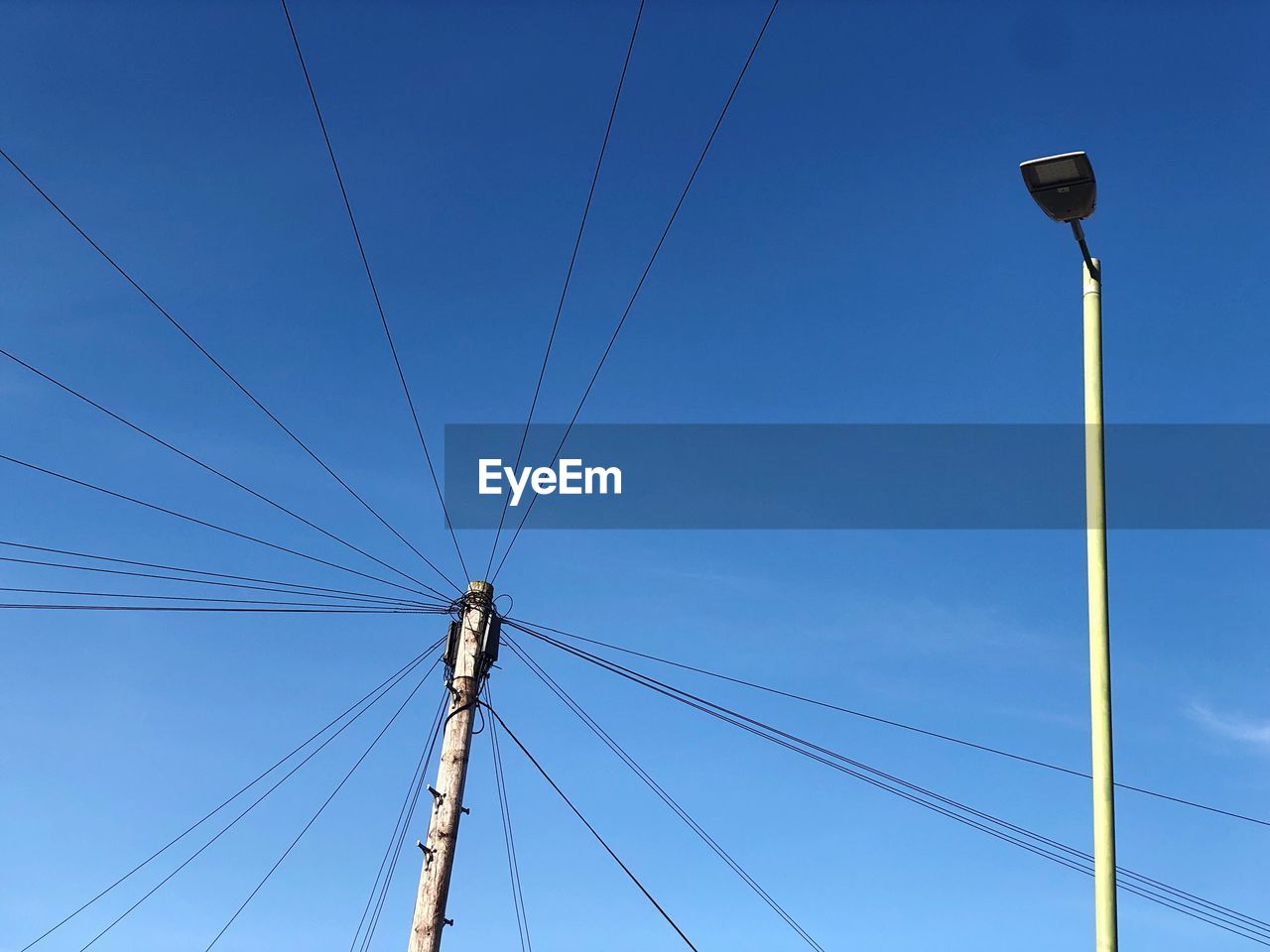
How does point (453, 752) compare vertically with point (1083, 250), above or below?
below

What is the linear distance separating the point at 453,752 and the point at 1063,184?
27.2 ft

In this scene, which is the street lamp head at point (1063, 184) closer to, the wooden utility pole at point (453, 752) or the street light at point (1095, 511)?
the street light at point (1095, 511)

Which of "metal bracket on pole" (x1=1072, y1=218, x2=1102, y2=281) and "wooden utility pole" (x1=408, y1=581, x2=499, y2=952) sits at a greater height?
"metal bracket on pole" (x1=1072, y1=218, x2=1102, y2=281)

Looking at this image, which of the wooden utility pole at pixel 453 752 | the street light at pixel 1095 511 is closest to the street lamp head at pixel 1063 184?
the street light at pixel 1095 511

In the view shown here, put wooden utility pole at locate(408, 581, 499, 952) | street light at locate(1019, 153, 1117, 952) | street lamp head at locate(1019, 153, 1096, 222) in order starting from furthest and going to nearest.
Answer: wooden utility pole at locate(408, 581, 499, 952), street lamp head at locate(1019, 153, 1096, 222), street light at locate(1019, 153, 1117, 952)

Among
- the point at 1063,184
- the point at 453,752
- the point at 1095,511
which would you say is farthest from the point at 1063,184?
the point at 453,752

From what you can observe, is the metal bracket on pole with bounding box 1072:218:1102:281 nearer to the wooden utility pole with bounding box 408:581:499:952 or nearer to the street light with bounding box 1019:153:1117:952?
the street light with bounding box 1019:153:1117:952

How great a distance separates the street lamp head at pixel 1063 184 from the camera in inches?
311

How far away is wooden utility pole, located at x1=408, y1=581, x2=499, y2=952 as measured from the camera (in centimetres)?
1238

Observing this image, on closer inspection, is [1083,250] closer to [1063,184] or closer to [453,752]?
[1063,184]

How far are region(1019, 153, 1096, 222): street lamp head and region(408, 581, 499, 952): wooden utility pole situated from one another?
25.9 feet

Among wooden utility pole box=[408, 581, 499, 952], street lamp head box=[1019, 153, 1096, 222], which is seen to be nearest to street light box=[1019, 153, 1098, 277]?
street lamp head box=[1019, 153, 1096, 222]

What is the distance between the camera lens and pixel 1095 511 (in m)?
7.91

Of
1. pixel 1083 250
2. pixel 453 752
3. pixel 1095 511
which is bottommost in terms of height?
pixel 453 752
